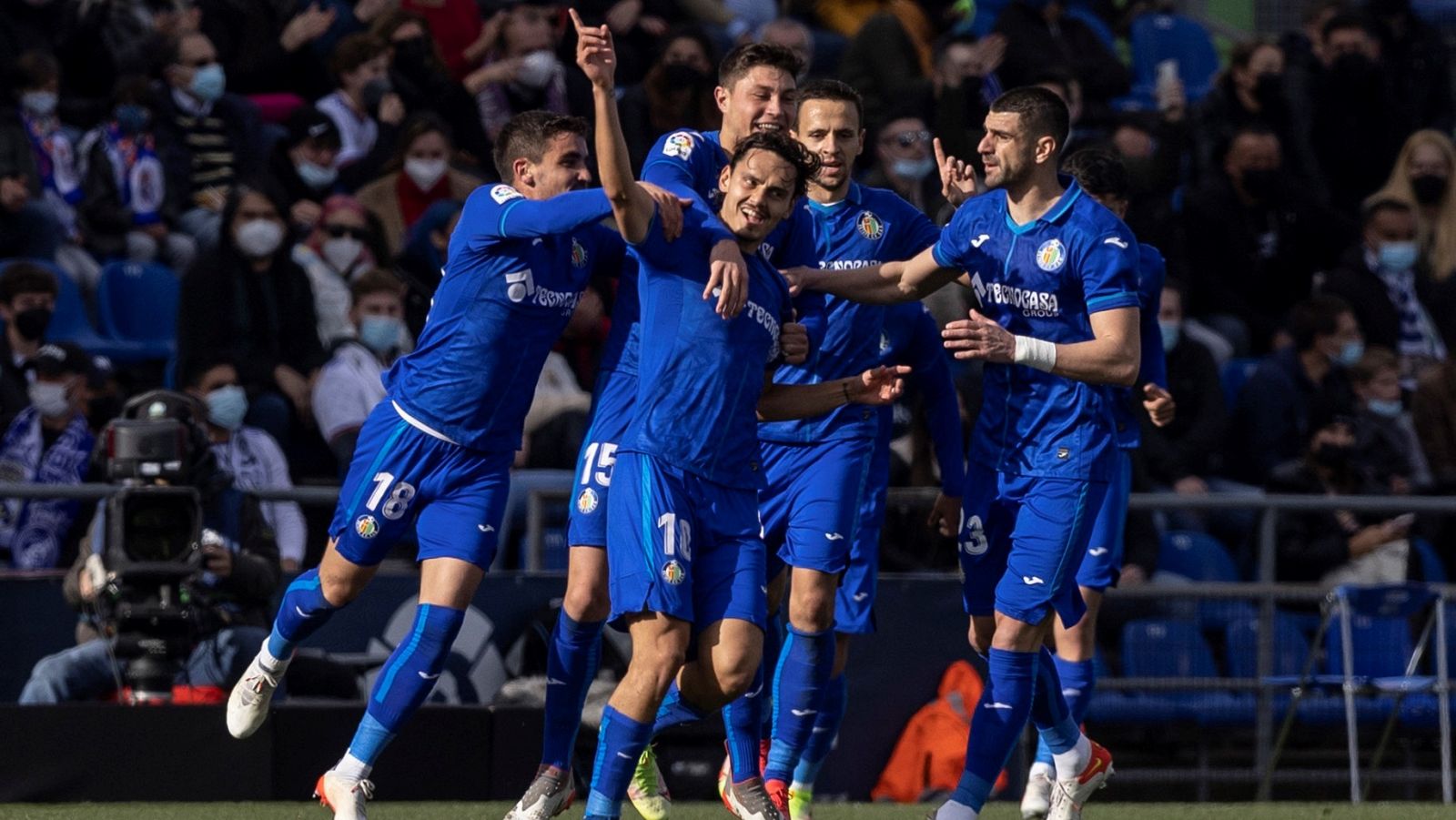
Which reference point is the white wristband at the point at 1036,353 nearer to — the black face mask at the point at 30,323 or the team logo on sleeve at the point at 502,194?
the team logo on sleeve at the point at 502,194

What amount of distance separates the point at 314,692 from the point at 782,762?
3103 millimetres

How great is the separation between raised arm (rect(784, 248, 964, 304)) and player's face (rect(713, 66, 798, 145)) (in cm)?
54

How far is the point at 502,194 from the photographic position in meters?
7.94

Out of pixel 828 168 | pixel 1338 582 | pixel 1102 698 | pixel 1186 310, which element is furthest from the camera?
pixel 1186 310

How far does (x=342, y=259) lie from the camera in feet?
44.6

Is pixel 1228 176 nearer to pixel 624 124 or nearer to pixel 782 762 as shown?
pixel 624 124

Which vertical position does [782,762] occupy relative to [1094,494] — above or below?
below

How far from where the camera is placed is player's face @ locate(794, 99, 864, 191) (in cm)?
863

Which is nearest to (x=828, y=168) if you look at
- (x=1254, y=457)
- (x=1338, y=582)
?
(x=1338, y=582)

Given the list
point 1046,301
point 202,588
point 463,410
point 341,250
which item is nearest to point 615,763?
point 463,410

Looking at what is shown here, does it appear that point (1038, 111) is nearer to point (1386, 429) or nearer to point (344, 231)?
point (344, 231)

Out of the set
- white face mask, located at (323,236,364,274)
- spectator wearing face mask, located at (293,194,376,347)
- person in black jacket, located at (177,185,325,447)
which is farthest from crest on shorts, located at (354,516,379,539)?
white face mask, located at (323,236,364,274)

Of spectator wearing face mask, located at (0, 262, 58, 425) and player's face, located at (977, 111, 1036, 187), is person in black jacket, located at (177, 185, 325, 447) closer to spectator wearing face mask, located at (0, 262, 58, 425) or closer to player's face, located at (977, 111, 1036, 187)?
spectator wearing face mask, located at (0, 262, 58, 425)

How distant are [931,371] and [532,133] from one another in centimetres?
204
